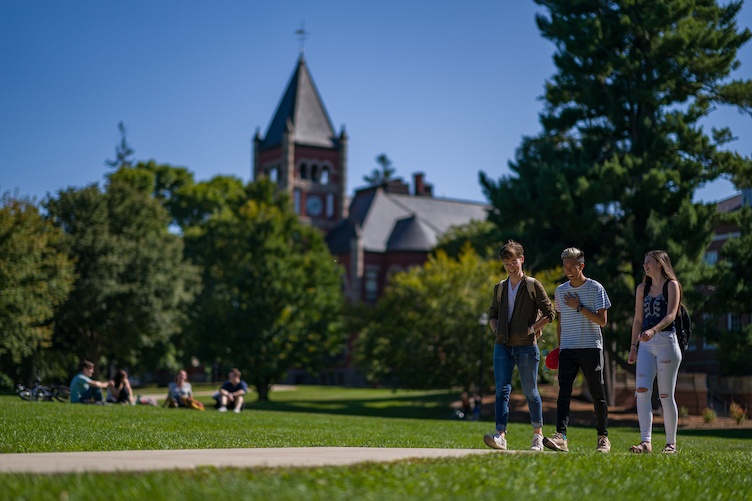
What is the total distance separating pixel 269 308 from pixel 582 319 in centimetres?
4244

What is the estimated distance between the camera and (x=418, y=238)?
298 feet

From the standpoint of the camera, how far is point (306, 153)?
96.1 metres

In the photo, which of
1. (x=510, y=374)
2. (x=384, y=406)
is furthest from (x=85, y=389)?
(x=384, y=406)

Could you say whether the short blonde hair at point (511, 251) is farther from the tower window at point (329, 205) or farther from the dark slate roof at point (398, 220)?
the tower window at point (329, 205)

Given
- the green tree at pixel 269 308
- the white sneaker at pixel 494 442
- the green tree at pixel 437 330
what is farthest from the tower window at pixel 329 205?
A: the white sneaker at pixel 494 442

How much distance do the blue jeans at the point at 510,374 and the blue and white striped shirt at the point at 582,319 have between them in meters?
0.52

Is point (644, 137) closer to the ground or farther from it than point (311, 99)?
closer to the ground

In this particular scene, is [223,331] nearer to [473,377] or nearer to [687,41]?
[473,377]

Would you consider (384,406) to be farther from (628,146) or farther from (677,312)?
(677,312)

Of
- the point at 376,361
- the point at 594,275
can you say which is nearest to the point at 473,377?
the point at 376,361

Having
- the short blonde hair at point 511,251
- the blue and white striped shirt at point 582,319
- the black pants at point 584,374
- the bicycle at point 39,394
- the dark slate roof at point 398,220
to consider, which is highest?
the dark slate roof at point 398,220

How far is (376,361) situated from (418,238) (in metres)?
42.0

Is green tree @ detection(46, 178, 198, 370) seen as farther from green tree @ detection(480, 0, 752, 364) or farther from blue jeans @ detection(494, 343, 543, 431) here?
blue jeans @ detection(494, 343, 543, 431)

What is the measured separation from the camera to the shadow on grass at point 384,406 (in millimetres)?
43000
